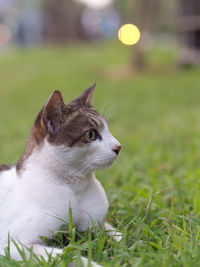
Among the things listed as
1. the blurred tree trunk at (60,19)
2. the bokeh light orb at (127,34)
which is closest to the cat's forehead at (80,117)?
the bokeh light orb at (127,34)

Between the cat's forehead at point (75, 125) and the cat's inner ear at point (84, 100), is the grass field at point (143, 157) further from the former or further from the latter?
the cat's forehead at point (75, 125)

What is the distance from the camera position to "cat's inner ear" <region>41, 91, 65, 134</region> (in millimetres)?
1613

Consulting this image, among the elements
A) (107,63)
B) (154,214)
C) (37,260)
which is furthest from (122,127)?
(107,63)

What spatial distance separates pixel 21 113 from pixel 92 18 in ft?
65.1

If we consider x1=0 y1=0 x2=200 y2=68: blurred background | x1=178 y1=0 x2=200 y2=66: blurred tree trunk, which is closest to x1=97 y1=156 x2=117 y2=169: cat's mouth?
x1=178 y1=0 x2=200 y2=66: blurred tree trunk

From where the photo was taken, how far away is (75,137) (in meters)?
1.67

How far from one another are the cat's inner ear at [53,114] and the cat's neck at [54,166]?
3.1 inches

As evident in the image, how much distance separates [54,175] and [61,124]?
243 mm

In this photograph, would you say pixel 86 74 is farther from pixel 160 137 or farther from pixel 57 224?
pixel 57 224

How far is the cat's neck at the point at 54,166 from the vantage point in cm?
168

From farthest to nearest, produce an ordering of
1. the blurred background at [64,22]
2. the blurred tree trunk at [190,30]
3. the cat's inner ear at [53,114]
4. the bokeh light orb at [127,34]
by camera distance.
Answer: the blurred background at [64,22]
the blurred tree trunk at [190,30]
the bokeh light orb at [127,34]
the cat's inner ear at [53,114]

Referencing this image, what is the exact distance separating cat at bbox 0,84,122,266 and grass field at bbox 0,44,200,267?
11 centimetres

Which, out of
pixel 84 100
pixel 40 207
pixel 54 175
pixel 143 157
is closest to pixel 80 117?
pixel 84 100

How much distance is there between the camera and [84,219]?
5.87ft
